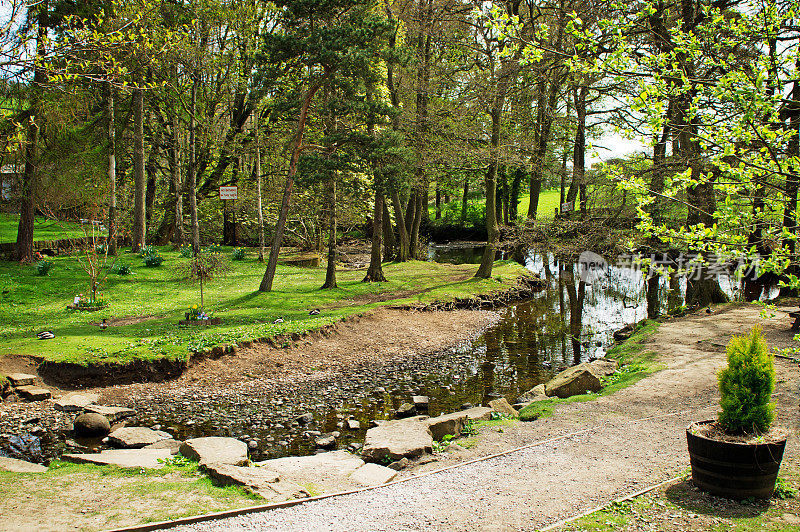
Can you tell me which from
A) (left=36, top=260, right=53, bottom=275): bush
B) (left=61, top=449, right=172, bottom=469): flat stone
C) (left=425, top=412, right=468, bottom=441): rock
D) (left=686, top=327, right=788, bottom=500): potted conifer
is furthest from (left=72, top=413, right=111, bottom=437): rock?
(left=36, top=260, right=53, bottom=275): bush

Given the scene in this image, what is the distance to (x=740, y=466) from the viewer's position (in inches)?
224

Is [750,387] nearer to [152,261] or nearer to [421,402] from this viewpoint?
[421,402]

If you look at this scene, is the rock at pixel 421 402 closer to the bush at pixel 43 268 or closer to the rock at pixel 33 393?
the rock at pixel 33 393

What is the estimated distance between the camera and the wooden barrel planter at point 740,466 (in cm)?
565

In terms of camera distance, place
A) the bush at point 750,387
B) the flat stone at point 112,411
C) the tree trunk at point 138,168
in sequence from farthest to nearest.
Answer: the tree trunk at point 138,168
the flat stone at point 112,411
the bush at point 750,387

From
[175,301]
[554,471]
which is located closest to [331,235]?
[175,301]

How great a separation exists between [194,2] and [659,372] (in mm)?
25910

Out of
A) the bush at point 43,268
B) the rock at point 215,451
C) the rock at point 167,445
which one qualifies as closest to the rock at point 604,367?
the rock at point 215,451

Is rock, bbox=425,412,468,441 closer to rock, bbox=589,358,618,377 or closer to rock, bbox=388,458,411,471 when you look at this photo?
rock, bbox=388,458,411,471

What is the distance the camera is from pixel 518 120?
31.7 m

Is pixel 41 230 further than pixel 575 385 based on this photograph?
Yes

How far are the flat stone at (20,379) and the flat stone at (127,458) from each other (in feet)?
14.2

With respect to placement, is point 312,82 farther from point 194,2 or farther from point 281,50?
point 194,2

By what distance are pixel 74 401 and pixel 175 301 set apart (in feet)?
28.6
